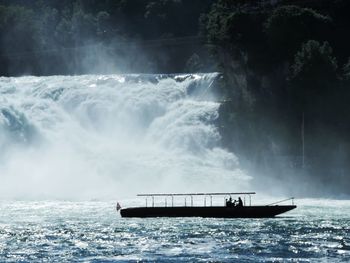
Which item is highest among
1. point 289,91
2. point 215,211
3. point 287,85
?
point 287,85

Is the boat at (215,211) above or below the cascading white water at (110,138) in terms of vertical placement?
below

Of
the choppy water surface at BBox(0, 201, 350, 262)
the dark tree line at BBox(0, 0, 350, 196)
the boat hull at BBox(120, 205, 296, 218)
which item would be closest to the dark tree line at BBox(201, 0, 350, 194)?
the dark tree line at BBox(0, 0, 350, 196)

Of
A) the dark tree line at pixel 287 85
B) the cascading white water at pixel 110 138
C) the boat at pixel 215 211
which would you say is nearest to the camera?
the boat at pixel 215 211

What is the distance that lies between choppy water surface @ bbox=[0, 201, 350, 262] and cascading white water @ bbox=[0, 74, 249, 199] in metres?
16.9

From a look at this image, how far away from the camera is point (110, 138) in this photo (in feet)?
382

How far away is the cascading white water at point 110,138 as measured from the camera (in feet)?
338

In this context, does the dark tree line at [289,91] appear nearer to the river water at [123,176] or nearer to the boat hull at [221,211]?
the river water at [123,176]

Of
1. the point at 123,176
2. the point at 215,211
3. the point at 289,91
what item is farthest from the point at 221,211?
the point at 289,91

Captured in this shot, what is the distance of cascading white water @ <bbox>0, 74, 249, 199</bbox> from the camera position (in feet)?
338

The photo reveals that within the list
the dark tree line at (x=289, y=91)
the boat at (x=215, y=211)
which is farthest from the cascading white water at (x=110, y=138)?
the boat at (x=215, y=211)

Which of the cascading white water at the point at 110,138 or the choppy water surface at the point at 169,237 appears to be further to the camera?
the cascading white water at the point at 110,138

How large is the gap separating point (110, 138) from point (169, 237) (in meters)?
49.7

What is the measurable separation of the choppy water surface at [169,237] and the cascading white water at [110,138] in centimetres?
1687

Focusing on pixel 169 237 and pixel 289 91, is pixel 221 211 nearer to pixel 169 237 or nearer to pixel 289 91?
pixel 169 237
